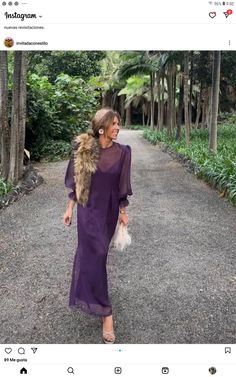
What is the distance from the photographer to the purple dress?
111 inches

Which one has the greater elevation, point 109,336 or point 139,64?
point 139,64

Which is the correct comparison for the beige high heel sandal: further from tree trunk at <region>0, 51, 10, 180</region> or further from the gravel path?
tree trunk at <region>0, 51, 10, 180</region>

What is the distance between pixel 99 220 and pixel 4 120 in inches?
212

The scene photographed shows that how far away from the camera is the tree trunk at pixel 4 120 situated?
721 centimetres

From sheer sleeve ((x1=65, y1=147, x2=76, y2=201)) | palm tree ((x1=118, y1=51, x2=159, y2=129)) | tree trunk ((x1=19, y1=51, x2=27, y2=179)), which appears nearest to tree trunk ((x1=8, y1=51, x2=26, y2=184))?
tree trunk ((x1=19, y1=51, x2=27, y2=179))

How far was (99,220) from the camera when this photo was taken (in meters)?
2.83

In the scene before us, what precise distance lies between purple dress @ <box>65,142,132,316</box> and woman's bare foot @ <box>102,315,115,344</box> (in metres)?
0.05
